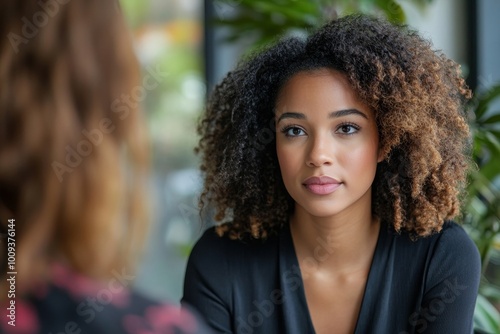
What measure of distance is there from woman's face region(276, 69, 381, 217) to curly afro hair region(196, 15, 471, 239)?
0.03 metres

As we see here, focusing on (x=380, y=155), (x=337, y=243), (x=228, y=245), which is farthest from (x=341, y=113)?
(x=228, y=245)

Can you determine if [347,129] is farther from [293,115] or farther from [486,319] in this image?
[486,319]

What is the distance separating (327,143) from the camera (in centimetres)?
140

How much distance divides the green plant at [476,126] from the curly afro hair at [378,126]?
0.51ft

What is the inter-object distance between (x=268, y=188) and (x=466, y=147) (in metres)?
0.46

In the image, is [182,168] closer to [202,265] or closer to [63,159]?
[202,265]

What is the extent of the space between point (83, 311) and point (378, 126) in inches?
36.2

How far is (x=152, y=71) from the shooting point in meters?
3.06

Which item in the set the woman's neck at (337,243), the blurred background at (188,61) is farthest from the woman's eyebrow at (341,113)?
the blurred background at (188,61)

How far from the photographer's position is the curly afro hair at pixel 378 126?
4.68 feet

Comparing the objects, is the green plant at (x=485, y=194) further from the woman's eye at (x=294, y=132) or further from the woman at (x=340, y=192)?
the woman's eye at (x=294, y=132)

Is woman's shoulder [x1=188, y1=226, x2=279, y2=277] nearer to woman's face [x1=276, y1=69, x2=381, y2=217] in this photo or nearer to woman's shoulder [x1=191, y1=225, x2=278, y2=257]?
woman's shoulder [x1=191, y1=225, x2=278, y2=257]

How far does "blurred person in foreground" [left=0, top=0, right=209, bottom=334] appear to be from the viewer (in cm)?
65

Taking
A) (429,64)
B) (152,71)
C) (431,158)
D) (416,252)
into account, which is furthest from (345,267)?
(152,71)
